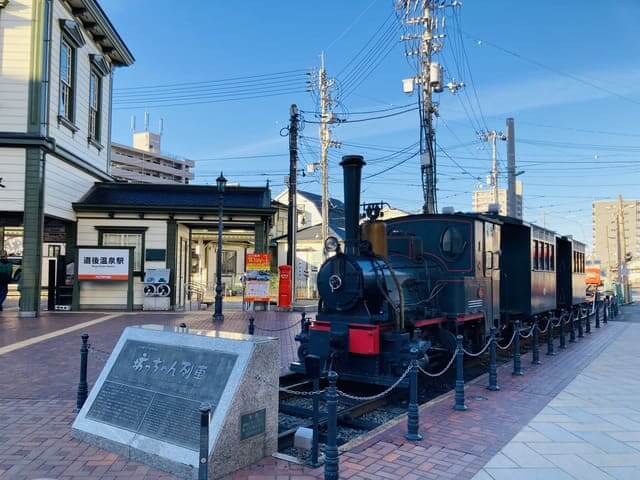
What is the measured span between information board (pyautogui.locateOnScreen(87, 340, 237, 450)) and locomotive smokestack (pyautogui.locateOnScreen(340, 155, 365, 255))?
10.5 ft

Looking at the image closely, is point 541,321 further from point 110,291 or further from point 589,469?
point 110,291

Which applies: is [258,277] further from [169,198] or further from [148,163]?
[148,163]

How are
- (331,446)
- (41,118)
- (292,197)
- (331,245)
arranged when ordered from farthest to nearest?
1. (292,197)
2. (41,118)
3. (331,245)
4. (331,446)

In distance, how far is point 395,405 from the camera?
696 cm

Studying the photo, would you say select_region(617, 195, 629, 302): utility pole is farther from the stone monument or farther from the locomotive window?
the stone monument

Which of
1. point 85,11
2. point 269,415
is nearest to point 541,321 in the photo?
point 269,415

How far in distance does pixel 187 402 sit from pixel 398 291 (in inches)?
144

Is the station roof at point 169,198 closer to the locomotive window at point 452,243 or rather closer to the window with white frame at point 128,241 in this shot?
the window with white frame at point 128,241

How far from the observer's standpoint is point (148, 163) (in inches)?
3467

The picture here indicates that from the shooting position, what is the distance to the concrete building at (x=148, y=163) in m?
81.5

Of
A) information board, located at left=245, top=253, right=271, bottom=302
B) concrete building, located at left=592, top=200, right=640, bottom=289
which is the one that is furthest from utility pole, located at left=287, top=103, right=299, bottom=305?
concrete building, located at left=592, top=200, right=640, bottom=289

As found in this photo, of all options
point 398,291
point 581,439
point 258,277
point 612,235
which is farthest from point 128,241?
point 612,235

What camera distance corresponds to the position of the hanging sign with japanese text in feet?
55.1

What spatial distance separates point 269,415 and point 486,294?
A: 5.87 metres
